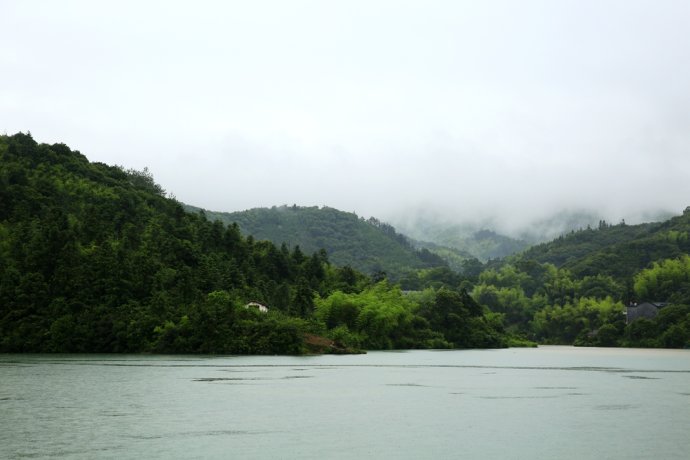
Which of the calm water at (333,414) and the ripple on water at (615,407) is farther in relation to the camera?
the ripple on water at (615,407)

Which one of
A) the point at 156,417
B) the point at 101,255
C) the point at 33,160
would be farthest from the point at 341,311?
the point at 156,417

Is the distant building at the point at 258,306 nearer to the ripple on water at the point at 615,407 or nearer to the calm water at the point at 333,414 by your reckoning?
the calm water at the point at 333,414

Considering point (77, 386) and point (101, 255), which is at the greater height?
point (101, 255)

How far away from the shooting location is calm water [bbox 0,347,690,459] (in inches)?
985

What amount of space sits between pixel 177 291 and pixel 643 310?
297 feet

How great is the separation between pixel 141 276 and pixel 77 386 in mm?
42149

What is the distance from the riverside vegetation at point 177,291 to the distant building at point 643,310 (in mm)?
1657

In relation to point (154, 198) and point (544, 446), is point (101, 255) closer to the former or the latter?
point (154, 198)

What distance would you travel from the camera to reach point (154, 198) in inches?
4572

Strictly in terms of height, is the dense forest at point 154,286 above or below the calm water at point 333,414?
above

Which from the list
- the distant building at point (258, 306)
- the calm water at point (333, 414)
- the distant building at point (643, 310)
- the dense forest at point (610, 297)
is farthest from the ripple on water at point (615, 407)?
the distant building at point (643, 310)

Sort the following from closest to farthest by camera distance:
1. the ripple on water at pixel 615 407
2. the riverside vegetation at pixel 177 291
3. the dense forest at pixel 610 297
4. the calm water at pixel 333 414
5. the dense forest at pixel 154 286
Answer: the calm water at pixel 333 414, the ripple on water at pixel 615 407, the dense forest at pixel 154 286, the riverside vegetation at pixel 177 291, the dense forest at pixel 610 297

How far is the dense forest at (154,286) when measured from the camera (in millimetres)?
78875

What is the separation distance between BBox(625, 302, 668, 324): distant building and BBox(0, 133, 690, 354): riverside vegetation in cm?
166
